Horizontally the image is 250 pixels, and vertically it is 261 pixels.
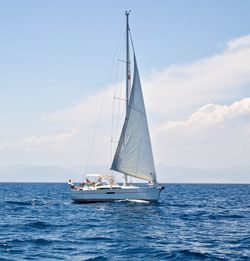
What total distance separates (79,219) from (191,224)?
29.5 ft

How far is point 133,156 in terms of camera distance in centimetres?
5416

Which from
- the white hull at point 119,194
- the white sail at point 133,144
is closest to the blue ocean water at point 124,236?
the white hull at point 119,194

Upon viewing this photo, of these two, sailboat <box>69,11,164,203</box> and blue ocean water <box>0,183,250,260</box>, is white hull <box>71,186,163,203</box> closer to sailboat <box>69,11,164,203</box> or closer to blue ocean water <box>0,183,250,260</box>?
sailboat <box>69,11,164,203</box>

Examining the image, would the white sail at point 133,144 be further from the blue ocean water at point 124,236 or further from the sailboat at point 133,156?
the blue ocean water at point 124,236

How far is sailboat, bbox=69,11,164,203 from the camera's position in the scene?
175 ft

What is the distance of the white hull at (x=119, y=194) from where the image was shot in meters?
52.5

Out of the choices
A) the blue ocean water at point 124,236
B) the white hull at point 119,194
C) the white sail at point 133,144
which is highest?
the white sail at point 133,144

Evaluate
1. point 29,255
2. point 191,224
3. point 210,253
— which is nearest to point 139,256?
point 210,253

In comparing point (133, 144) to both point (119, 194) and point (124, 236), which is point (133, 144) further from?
point (124, 236)

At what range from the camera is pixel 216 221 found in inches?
1471

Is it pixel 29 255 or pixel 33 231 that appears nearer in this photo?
pixel 29 255

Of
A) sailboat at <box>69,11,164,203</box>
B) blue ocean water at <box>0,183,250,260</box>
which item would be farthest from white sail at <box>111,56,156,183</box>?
blue ocean water at <box>0,183,250,260</box>

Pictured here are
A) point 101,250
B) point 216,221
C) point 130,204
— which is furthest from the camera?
point 130,204

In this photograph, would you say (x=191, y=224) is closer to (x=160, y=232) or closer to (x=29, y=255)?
(x=160, y=232)
